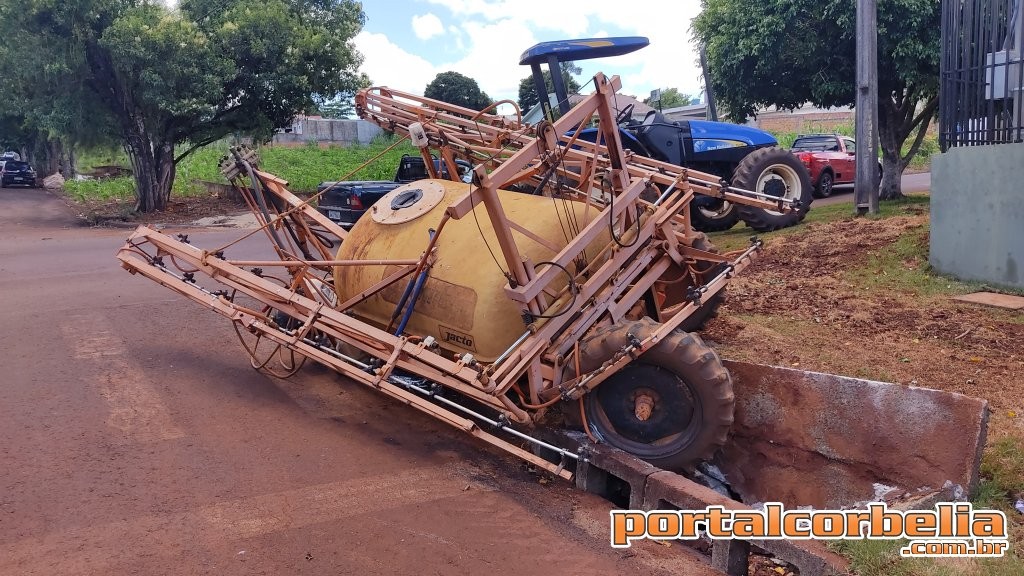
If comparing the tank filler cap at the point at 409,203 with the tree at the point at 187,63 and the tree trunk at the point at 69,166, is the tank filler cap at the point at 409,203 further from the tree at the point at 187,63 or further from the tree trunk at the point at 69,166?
the tree trunk at the point at 69,166

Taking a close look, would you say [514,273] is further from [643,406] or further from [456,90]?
[456,90]

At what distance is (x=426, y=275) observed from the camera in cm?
574

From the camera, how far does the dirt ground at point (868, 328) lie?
19.3 feet

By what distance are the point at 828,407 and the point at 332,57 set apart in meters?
18.6

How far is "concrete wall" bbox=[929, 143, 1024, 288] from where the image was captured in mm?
7914

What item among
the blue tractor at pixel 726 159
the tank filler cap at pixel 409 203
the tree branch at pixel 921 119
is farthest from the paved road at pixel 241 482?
the tree branch at pixel 921 119

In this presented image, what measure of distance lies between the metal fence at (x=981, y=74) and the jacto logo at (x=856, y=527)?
561cm

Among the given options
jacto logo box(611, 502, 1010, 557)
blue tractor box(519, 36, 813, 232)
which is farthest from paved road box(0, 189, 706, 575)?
blue tractor box(519, 36, 813, 232)

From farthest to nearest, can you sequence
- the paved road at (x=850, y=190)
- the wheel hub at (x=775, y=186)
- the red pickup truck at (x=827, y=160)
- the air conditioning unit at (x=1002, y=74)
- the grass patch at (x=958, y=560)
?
the red pickup truck at (x=827, y=160)
the paved road at (x=850, y=190)
the wheel hub at (x=775, y=186)
the air conditioning unit at (x=1002, y=74)
the grass patch at (x=958, y=560)

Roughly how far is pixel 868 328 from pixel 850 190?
15.0 m

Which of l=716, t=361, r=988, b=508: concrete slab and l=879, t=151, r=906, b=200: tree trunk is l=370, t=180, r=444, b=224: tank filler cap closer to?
l=716, t=361, r=988, b=508: concrete slab

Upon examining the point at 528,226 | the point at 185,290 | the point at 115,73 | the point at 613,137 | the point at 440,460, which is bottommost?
the point at 440,460

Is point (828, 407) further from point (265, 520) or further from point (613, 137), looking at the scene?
point (265, 520)

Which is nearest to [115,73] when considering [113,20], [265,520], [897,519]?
[113,20]
